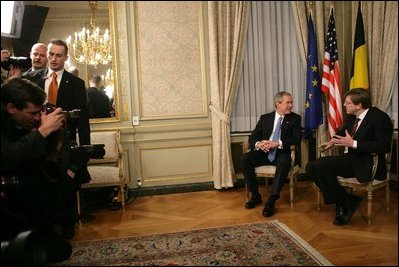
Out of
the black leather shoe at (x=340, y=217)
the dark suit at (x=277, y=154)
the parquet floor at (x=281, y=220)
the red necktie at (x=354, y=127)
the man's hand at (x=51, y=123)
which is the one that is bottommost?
the parquet floor at (x=281, y=220)

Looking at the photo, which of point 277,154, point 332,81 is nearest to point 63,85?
point 277,154

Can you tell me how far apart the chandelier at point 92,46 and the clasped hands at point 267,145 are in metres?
1.54

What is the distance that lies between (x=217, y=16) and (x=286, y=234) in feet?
6.93

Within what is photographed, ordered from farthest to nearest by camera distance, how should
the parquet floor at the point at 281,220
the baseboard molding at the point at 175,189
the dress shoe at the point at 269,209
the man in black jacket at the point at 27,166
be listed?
1. the baseboard molding at the point at 175,189
2. the dress shoe at the point at 269,209
3. the parquet floor at the point at 281,220
4. the man in black jacket at the point at 27,166

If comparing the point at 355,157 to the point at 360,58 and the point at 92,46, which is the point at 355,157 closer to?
the point at 360,58

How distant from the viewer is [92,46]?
3.41 m

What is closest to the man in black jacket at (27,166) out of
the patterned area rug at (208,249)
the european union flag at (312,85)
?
the patterned area rug at (208,249)

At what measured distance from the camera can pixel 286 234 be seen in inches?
92.2

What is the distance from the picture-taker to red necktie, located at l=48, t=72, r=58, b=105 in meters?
2.39

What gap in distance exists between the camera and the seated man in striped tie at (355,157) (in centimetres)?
255

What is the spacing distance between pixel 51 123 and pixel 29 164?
0.19 meters

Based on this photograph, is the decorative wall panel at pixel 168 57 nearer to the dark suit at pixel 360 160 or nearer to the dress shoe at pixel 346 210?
the dark suit at pixel 360 160

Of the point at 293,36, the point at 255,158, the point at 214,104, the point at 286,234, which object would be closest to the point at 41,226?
the point at 286,234

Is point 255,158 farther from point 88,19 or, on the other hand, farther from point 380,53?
point 88,19
